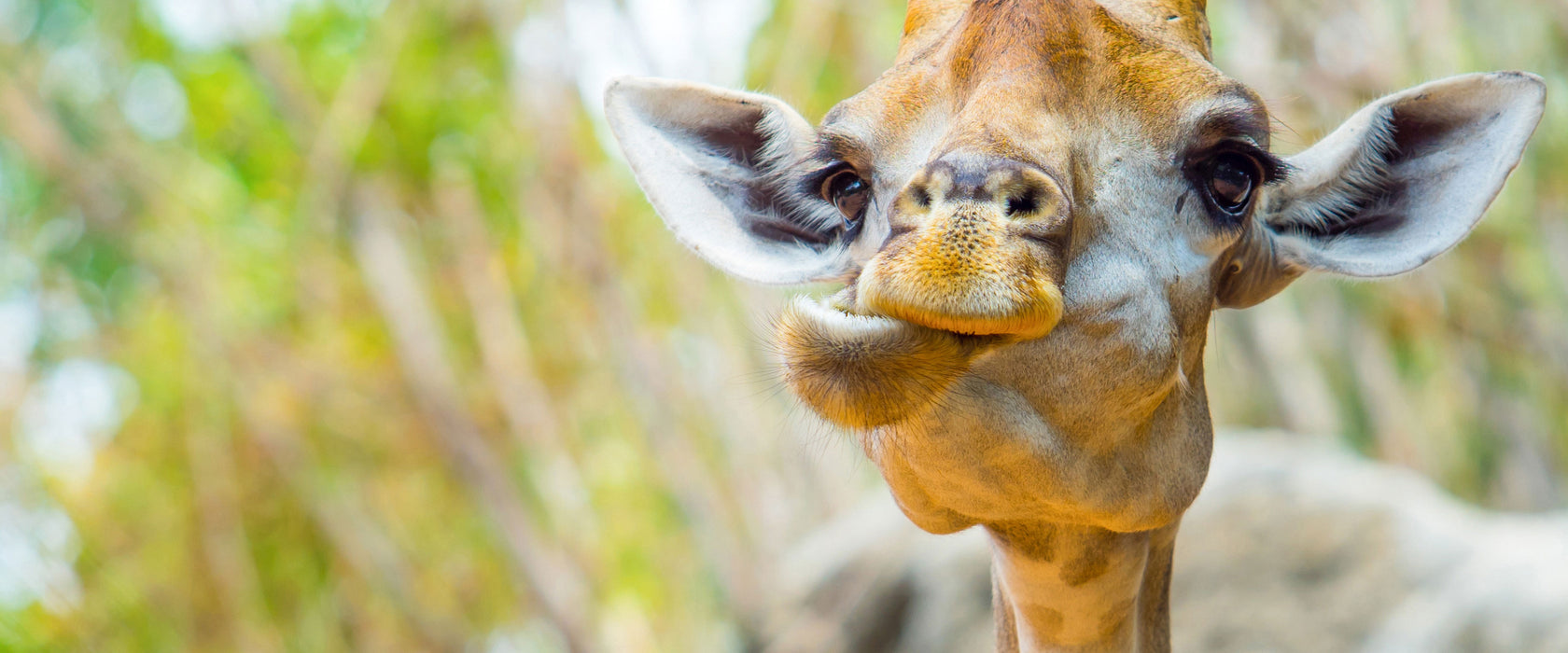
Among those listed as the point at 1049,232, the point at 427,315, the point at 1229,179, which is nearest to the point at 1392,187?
the point at 1229,179

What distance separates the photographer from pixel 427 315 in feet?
38.9

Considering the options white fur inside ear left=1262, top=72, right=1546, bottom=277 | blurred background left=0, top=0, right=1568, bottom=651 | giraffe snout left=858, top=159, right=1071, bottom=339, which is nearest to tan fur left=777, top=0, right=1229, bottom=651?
giraffe snout left=858, top=159, right=1071, bottom=339

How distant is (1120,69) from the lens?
2.44m

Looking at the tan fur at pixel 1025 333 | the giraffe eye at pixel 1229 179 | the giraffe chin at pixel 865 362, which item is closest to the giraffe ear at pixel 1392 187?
the giraffe eye at pixel 1229 179

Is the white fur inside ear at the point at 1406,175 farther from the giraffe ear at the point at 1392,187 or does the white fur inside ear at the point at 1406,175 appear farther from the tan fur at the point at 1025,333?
the tan fur at the point at 1025,333

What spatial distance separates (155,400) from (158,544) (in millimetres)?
1948

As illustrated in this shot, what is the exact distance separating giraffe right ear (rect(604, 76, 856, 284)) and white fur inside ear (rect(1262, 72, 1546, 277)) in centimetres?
107

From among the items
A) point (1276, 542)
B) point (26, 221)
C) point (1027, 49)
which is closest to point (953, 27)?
point (1027, 49)

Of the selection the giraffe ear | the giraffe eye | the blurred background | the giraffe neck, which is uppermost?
the giraffe eye

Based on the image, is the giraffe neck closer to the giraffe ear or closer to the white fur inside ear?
the giraffe ear

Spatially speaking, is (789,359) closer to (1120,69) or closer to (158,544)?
(1120,69)

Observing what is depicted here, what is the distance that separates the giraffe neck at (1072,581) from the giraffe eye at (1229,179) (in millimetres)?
726

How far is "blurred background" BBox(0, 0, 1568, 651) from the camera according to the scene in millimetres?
11008

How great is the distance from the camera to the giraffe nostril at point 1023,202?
206cm
